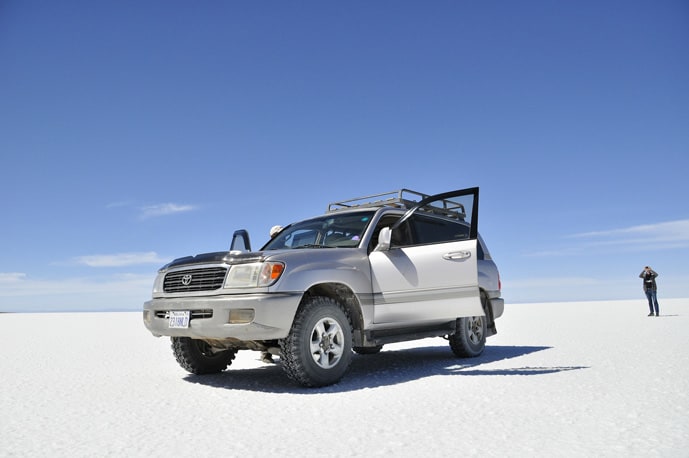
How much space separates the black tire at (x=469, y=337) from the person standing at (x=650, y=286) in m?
12.3

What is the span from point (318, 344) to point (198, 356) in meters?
1.85

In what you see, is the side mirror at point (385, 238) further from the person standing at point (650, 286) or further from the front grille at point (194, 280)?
the person standing at point (650, 286)

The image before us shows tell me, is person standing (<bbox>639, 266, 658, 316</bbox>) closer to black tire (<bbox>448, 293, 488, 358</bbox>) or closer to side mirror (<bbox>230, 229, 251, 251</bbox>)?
black tire (<bbox>448, 293, 488, 358</bbox>)

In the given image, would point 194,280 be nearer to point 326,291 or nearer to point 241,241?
point 326,291

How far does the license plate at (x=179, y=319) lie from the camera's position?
18.7 ft

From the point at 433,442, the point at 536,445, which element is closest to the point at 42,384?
the point at 433,442

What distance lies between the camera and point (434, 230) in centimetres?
734

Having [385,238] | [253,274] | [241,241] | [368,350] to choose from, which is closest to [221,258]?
[253,274]

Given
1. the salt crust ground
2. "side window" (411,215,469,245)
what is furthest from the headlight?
"side window" (411,215,469,245)

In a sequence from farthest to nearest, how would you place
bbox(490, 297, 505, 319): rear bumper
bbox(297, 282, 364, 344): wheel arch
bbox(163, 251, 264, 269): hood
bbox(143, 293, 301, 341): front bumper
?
bbox(490, 297, 505, 319): rear bumper, bbox(297, 282, 364, 344): wheel arch, bbox(163, 251, 264, 269): hood, bbox(143, 293, 301, 341): front bumper

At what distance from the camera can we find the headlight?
5.39 m

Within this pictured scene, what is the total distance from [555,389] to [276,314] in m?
2.69

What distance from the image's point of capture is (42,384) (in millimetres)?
6219

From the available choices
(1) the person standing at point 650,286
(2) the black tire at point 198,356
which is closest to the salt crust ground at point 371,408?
(2) the black tire at point 198,356
